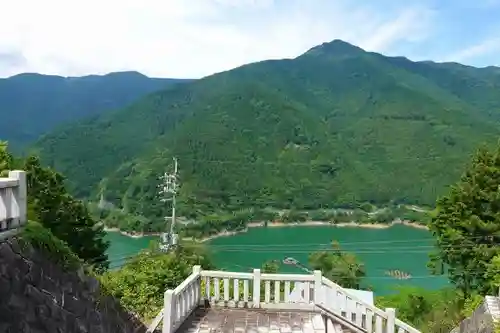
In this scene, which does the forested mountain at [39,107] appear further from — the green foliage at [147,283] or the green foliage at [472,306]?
the green foliage at [472,306]

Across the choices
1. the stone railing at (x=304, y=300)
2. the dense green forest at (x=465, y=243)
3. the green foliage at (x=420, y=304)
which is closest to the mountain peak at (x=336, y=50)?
the green foliage at (x=420, y=304)

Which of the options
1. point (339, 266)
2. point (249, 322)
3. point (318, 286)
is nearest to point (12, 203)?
point (249, 322)

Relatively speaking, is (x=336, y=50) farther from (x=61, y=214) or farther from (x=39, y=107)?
(x=61, y=214)

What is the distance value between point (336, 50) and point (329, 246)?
513ft

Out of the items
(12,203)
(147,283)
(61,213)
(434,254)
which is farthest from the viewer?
(61,213)

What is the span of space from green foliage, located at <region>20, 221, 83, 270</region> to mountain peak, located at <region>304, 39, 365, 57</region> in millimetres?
176989

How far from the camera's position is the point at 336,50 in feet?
616

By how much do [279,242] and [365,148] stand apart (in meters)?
42.2

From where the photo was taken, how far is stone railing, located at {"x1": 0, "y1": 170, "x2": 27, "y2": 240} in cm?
447

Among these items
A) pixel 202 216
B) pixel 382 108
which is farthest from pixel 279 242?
pixel 382 108

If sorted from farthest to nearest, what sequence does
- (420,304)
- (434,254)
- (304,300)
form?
(420,304) < (434,254) < (304,300)

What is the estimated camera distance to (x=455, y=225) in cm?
1591

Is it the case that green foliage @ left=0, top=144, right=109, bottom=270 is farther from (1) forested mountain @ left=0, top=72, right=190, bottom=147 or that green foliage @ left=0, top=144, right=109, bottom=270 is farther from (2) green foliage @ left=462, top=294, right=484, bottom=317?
(1) forested mountain @ left=0, top=72, right=190, bottom=147

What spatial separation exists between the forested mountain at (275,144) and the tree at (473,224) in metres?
39.8
